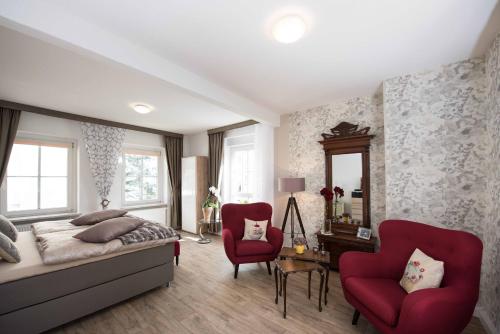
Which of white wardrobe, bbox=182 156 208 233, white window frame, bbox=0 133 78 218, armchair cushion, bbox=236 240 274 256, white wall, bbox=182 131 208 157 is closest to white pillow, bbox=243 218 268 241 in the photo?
armchair cushion, bbox=236 240 274 256

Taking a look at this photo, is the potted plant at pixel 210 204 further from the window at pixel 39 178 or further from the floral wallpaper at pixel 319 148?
the window at pixel 39 178

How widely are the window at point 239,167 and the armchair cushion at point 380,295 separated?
2.95m

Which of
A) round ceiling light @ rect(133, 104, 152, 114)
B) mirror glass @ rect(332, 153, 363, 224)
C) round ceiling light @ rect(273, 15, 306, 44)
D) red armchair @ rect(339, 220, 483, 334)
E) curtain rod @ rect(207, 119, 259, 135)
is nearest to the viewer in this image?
red armchair @ rect(339, 220, 483, 334)

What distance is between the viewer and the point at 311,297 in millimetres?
2404

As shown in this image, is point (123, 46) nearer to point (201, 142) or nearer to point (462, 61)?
point (462, 61)

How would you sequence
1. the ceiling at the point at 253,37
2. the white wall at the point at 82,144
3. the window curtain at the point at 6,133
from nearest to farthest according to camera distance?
the ceiling at the point at 253,37 → the window curtain at the point at 6,133 → the white wall at the point at 82,144

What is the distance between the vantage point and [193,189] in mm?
5082

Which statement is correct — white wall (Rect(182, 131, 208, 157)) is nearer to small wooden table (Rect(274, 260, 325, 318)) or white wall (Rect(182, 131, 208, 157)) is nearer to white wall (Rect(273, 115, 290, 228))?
white wall (Rect(273, 115, 290, 228))

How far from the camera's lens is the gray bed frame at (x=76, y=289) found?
5.55 ft

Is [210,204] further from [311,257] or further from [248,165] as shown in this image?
[311,257]

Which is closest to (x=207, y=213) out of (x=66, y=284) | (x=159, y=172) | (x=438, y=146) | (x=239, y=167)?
(x=239, y=167)

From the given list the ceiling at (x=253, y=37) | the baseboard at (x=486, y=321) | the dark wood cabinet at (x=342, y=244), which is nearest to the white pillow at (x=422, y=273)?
the baseboard at (x=486, y=321)

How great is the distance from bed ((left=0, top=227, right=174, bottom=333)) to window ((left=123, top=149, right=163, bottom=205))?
7.96ft

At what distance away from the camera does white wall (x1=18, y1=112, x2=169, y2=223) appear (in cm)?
363
